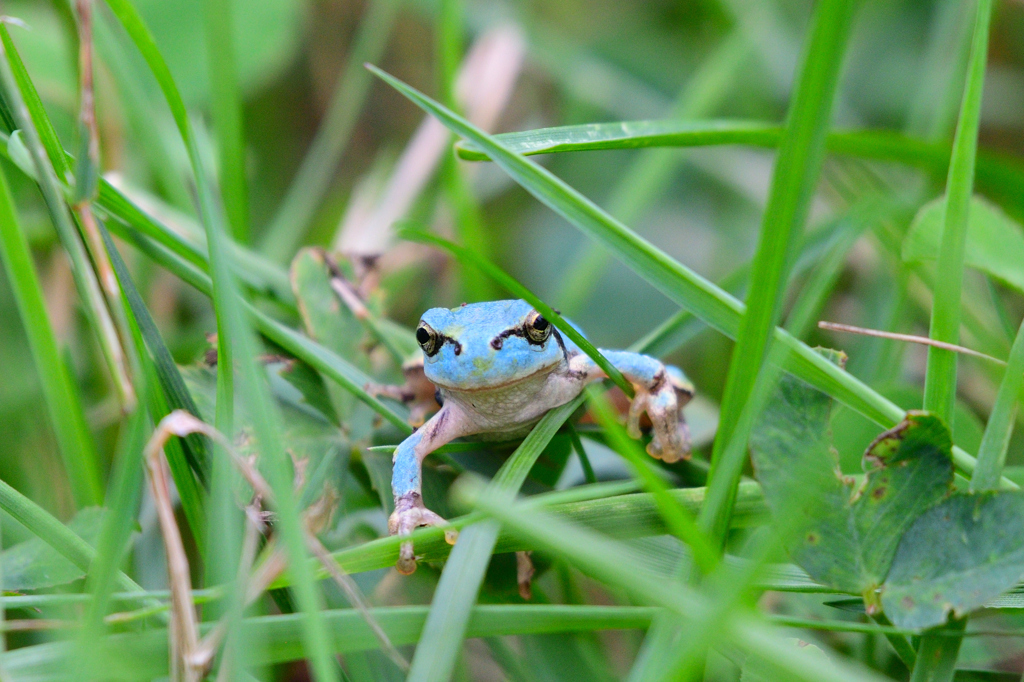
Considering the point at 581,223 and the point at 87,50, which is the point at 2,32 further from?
the point at 581,223

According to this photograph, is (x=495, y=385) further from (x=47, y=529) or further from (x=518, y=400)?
(x=47, y=529)

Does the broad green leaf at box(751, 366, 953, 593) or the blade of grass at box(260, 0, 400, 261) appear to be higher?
the blade of grass at box(260, 0, 400, 261)

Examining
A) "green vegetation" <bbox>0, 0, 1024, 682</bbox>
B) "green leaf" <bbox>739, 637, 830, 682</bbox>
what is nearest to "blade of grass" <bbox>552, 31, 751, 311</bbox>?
"green vegetation" <bbox>0, 0, 1024, 682</bbox>

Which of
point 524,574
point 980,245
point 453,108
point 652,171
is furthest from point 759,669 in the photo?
point 453,108

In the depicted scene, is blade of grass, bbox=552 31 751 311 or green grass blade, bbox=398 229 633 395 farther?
blade of grass, bbox=552 31 751 311

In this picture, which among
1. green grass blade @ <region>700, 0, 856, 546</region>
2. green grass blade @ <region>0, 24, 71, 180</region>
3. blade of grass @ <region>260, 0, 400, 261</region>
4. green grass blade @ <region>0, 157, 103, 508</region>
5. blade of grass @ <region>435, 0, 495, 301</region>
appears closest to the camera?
green grass blade @ <region>700, 0, 856, 546</region>

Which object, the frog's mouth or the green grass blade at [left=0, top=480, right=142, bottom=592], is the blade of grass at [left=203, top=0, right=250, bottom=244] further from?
the green grass blade at [left=0, top=480, right=142, bottom=592]

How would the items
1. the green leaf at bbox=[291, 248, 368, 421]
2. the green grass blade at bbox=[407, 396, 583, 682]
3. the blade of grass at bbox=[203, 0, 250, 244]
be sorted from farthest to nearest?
the blade of grass at bbox=[203, 0, 250, 244], the green leaf at bbox=[291, 248, 368, 421], the green grass blade at bbox=[407, 396, 583, 682]

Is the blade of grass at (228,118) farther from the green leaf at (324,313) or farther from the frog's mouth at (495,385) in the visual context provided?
the frog's mouth at (495,385)

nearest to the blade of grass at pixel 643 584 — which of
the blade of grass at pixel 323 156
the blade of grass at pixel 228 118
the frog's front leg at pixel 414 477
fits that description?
the frog's front leg at pixel 414 477
